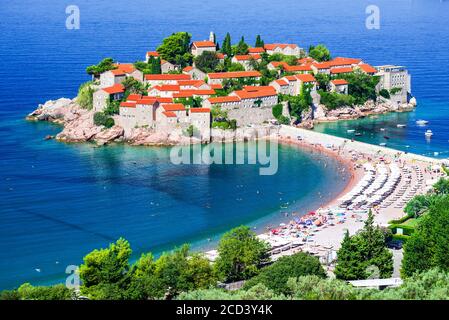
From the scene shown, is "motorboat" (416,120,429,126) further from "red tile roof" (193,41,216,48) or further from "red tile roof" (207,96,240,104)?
"red tile roof" (193,41,216,48)

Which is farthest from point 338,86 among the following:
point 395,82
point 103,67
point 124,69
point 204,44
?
point 103,67

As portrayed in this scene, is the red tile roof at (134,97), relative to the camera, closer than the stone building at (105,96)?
Yes

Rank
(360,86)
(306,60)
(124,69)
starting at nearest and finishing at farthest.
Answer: (124,69) < (360,86) < (306,60)

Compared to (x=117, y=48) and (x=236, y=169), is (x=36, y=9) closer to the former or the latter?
(x=117, y=48)

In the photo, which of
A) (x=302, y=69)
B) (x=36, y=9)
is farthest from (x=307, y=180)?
(x=36, y=9)

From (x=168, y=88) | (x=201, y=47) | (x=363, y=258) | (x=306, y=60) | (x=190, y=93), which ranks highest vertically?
(x=201, y=47)

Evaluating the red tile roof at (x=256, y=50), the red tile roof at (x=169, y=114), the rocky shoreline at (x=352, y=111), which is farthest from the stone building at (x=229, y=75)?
the red tile roof at (x=169, y=114)

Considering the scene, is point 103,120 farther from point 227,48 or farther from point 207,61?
point 227,48

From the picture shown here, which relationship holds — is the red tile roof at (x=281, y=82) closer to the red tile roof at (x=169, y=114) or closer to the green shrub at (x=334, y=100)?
the green shrub at (x=334, y=100)
